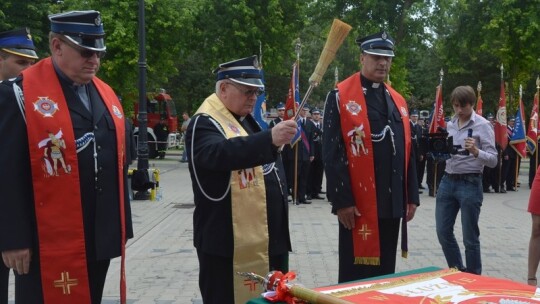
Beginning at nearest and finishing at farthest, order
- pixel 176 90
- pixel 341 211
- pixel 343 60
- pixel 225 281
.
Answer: pixel 225 281
pixel 341 211
pixel 176 90
pixel 343 60

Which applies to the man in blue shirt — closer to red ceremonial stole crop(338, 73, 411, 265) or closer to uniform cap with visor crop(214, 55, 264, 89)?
red ceremonial stole crop(338, 73, 411, 265)

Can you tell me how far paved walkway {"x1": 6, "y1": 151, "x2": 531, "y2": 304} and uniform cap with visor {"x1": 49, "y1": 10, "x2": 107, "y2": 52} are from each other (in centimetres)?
344

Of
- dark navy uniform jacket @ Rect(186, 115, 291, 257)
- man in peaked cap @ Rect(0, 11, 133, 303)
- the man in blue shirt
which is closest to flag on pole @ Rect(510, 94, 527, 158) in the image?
the man in blue shirt

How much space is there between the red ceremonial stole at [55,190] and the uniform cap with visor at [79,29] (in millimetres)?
245

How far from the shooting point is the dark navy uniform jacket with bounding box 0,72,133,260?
3301 mm

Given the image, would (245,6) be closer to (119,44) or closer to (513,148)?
(119,44)

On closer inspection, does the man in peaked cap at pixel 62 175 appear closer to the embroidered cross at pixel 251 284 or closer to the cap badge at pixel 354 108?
the embroidered cross at pixel 251 284

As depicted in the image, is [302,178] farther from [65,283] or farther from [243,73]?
[65,283]

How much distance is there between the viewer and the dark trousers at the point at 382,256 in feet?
16.4

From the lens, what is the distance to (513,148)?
18781 millimetres

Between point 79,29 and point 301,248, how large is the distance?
619 cm

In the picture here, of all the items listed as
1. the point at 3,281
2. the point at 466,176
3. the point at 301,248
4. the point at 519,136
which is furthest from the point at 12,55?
the point at 519,136

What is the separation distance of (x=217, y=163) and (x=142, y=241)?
6489mm

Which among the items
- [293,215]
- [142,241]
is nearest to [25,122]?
[142,241]
